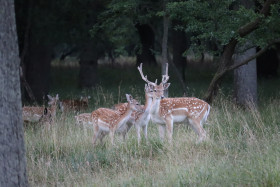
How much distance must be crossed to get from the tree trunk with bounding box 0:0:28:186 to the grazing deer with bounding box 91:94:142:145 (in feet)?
10.1

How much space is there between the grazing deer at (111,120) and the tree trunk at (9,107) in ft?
10.1

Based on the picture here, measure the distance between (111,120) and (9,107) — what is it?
3.44 meters

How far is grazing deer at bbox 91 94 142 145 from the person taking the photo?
371 inches

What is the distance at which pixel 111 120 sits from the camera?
31.1 feet

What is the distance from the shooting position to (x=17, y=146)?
6.29 meters

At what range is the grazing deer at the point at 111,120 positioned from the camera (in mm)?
9422

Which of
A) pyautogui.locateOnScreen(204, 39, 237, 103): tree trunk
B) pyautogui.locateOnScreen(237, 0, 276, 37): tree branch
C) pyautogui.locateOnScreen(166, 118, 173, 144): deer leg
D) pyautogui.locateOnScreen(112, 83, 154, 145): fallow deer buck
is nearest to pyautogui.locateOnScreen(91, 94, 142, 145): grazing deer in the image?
pyautogui.locateOnScreen(112, 83, 154, 145): fallow deer buck

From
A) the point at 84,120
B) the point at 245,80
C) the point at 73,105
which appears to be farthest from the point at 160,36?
the point at 84,120

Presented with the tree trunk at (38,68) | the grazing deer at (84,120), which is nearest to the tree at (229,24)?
the grazing deer at (84,120)

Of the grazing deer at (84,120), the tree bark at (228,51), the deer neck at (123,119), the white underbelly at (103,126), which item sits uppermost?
the tree bark at (228,51)

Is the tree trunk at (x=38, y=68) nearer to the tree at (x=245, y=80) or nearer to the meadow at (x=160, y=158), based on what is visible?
the tree at (x=245, y=80)

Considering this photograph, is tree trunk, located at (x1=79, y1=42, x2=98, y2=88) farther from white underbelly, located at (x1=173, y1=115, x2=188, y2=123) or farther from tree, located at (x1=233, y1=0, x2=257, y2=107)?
white underbelly, located at (x1=173, y1=115, x2=188, y2=123)

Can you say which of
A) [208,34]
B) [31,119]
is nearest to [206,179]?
[208,34]

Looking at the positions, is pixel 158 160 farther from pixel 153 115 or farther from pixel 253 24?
pixel 253 24
